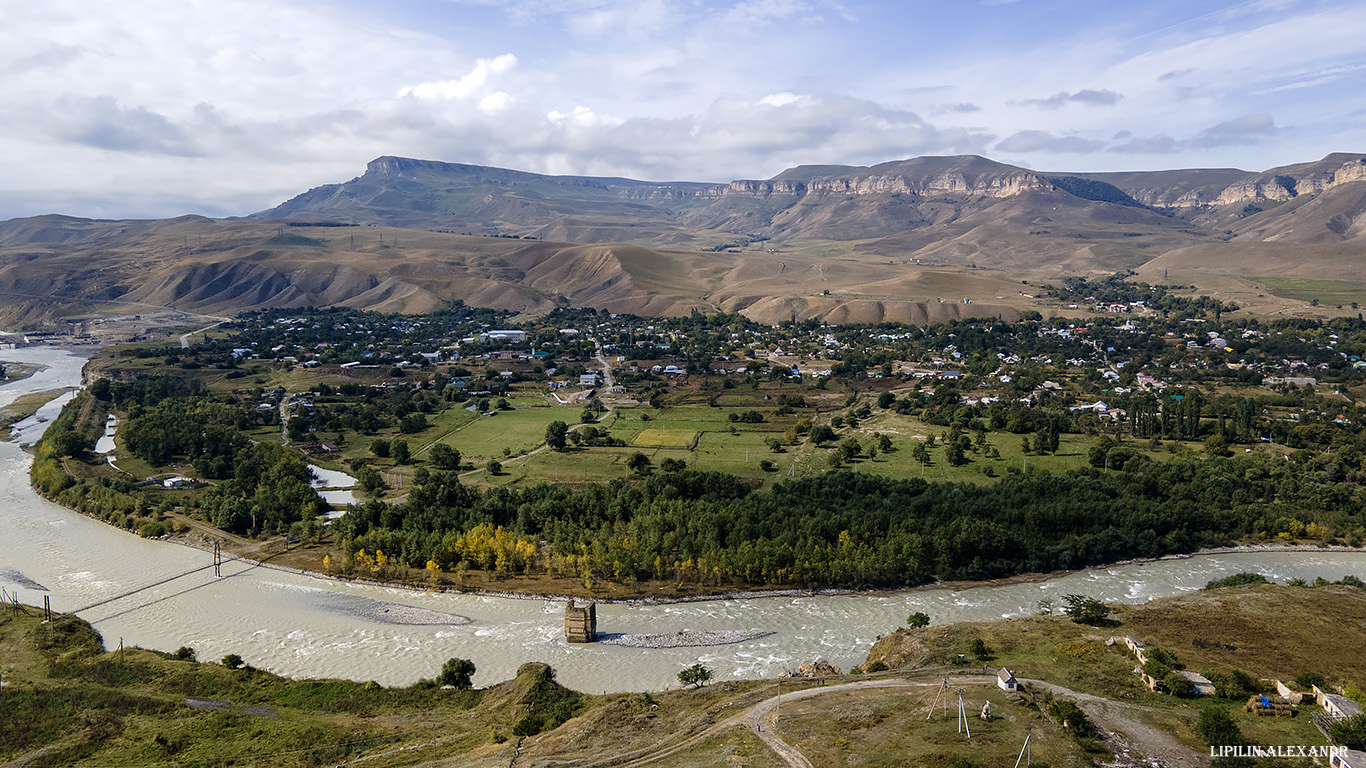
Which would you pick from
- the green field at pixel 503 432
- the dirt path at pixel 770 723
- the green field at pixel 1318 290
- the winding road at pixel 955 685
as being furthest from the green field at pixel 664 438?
the green field at pixel 1318 290

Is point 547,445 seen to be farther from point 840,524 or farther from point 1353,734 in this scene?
point 1353,734

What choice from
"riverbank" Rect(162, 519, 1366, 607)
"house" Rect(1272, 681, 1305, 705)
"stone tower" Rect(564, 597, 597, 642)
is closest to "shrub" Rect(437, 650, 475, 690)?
"stone tower" Rect(564, 597, 597, 642)

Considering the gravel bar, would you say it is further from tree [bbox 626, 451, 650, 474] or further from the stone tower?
tree [bbox 626, 451, 650, 474]

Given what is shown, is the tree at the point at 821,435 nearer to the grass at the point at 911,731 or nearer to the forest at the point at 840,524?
the forest at the point at 840,524

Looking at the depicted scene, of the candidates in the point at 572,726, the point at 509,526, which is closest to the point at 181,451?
the point at 509,526

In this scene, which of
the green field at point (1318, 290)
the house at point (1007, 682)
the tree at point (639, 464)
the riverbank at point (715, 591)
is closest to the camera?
the house at point (1007, 682)
